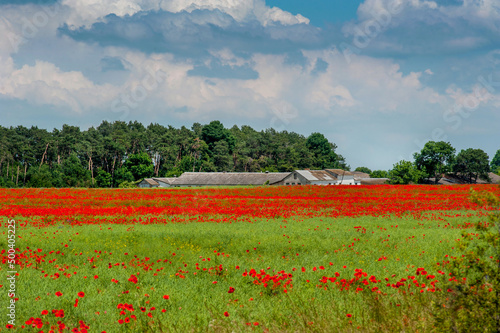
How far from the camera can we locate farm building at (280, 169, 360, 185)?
279ft

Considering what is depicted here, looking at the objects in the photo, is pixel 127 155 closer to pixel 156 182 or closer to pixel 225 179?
pixel 156 182

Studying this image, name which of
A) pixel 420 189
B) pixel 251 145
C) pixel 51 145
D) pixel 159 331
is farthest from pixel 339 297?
pixel 251 145

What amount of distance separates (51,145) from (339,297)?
103 meters

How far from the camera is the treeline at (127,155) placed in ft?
287

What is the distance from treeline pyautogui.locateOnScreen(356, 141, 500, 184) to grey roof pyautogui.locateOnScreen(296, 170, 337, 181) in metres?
13.0

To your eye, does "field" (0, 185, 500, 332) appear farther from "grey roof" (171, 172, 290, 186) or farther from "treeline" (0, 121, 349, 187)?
"treeline" (0, 121, 349, 187)

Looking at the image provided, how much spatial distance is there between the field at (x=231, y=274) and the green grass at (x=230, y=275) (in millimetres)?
34

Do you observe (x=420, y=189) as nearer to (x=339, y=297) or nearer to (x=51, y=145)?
(x=339, y=297)

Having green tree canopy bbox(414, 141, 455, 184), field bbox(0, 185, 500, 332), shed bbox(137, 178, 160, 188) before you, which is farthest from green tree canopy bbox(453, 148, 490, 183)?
field bbox(0, 185, 500, 332)

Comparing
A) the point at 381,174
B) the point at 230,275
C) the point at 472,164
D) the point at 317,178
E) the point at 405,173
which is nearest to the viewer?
the point at 230,275

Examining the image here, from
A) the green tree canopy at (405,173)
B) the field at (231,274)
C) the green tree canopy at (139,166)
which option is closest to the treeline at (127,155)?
the green tree canopy at (139,166)

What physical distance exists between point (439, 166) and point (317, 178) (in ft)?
90.2

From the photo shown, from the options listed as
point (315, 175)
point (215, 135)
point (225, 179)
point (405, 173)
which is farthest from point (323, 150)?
point (225, 179)

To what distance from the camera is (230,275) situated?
A: 33.0 feet
